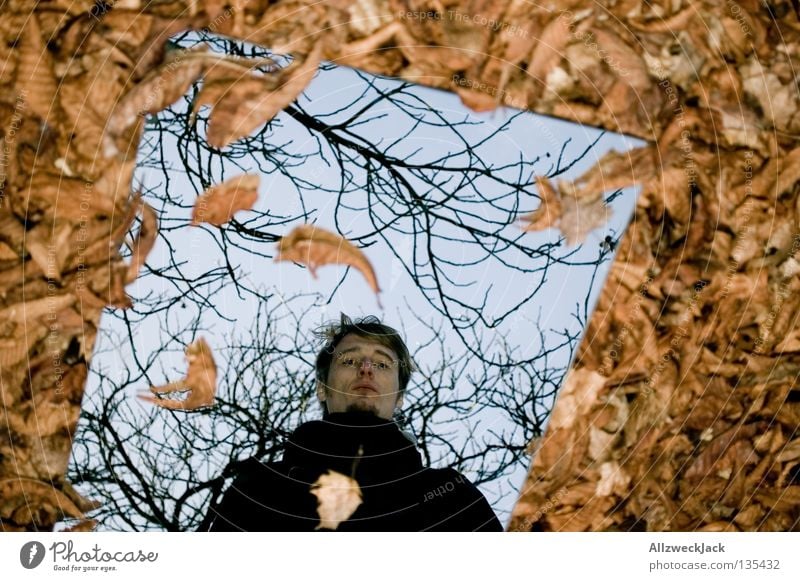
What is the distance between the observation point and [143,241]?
1.34 meters

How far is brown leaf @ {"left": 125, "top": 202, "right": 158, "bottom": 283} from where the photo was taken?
4.40 ft

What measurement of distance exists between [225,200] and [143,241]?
14 cm

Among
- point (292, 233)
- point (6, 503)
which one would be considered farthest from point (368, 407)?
point (6, 503)

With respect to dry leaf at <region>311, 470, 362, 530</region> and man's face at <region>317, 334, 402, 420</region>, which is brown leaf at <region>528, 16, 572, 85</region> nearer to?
man's face at <region>317, 334, 402, 420</region>

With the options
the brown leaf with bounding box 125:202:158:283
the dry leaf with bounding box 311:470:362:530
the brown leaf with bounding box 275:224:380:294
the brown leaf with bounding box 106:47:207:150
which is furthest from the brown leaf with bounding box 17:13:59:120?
the dry leaf with bounding box 311:470:362:530

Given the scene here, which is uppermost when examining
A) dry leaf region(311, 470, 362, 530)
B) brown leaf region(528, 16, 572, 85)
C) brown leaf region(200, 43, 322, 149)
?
brown leaf region(528, 16, 572, 85)

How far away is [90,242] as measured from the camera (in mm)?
1313

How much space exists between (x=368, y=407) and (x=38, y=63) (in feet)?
2.33

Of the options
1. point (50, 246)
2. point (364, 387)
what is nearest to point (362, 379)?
point (364, 387)

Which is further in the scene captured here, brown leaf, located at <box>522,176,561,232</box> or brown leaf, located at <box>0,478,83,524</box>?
brown leaf, located at <box>522,176,561,232</box>

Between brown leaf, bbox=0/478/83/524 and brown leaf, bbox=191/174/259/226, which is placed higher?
brown leaf, bbox=191/174/259/226

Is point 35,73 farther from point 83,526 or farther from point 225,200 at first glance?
point 83,526

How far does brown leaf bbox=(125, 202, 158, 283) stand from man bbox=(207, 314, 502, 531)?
30 centimetres

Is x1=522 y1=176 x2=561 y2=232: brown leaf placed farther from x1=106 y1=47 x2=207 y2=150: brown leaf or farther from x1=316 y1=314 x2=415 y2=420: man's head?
x1=106 y1=47 x2=207 y2=150: brown leaf
